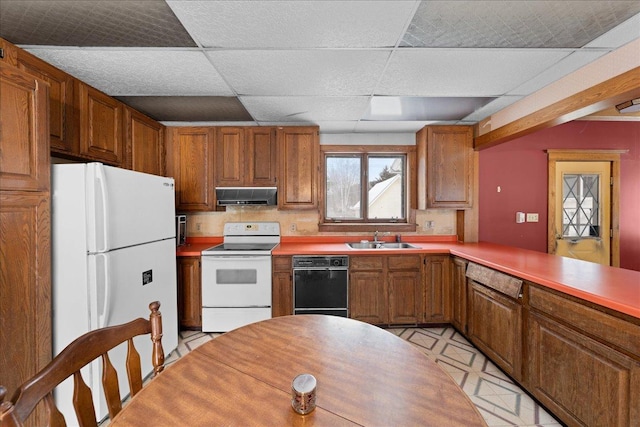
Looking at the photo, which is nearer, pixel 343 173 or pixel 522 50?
pixel 522 50

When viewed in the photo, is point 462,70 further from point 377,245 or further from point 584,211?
point 584,211

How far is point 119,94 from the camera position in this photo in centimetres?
239

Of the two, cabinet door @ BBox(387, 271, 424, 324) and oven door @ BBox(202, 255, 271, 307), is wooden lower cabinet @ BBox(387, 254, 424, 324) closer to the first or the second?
cabinet door @ BBox(387, 271, 424, 324)

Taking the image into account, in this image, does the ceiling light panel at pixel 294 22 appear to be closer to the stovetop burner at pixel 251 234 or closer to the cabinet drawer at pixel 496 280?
the cabinet drawer at pixel 496 280

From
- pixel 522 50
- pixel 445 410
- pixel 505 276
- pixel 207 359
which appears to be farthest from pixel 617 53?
pixel 207 359

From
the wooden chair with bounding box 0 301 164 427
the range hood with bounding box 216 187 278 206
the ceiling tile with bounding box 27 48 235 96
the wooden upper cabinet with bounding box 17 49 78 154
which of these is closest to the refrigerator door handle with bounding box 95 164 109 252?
the wooden upper cabinet with bounding box 17 49 78 154

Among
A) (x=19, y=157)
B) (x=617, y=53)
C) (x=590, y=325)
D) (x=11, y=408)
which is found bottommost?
(x=590, y=325)

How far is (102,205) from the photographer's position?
1765mm

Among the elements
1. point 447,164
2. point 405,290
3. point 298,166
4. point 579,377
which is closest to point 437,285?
point 405,290

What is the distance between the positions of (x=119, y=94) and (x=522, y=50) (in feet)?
9.92

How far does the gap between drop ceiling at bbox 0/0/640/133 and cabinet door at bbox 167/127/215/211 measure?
2.08ft

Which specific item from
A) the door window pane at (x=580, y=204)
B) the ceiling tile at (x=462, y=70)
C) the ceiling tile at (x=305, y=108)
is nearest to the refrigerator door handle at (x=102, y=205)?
the ceiling tile at (x=305, y=108)

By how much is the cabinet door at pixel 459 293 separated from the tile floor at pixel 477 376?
152 millimetres

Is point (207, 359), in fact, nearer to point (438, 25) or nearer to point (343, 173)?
point (438, 25)
